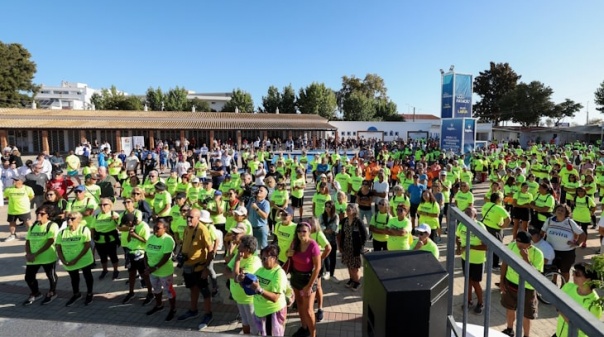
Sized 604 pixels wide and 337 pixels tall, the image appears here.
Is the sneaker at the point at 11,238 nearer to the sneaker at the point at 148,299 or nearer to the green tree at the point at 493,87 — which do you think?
the sneaker at the point at 148,299

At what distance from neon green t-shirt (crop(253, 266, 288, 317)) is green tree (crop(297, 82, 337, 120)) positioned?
159 feet

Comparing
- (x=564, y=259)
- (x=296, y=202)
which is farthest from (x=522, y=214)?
(x=296, y=202)

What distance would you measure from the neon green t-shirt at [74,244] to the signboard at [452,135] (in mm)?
19673

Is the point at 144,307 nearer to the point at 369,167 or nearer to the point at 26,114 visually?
the point at 369,167

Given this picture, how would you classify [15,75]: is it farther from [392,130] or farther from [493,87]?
[493,87]

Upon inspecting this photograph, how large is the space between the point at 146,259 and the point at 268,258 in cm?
264

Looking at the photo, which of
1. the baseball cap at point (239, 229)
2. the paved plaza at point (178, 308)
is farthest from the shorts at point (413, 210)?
the baseball cap at point (239, 229)

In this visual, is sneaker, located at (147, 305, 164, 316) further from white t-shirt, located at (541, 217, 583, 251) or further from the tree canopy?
the tree canopy

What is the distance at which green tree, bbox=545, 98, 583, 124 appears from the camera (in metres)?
52.1

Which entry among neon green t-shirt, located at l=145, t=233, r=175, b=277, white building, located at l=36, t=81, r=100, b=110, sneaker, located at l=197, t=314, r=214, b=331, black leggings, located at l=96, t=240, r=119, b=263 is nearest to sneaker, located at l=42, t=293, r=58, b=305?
black leggings, located at l=96, t=240, r=119, b=263

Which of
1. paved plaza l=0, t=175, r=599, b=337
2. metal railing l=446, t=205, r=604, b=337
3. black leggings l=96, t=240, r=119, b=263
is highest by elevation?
metal railing l=446, t=205, r=604, b=337

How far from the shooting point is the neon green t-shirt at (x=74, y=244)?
236 inches

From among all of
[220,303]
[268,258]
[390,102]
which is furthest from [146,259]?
[390,102]

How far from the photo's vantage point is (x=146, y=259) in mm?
5852
